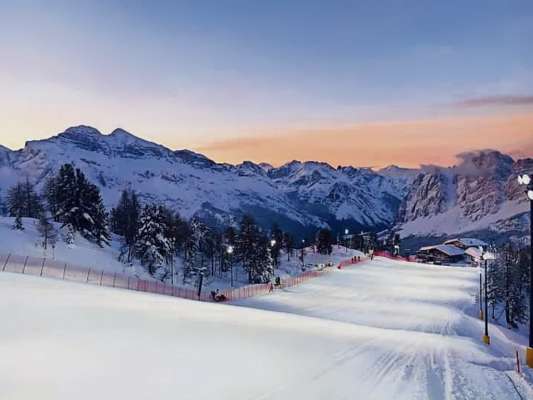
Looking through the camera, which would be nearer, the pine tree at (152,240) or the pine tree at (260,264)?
the pine tree at (152,240)

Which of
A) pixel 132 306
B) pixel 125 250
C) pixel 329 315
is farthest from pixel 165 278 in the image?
pixel 132 306

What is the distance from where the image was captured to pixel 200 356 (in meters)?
16.3

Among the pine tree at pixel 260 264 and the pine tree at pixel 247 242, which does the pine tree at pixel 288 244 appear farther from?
the pine tree at pixel 260 264

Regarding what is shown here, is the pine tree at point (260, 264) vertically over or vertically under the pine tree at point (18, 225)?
under

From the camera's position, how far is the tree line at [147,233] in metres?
80.8

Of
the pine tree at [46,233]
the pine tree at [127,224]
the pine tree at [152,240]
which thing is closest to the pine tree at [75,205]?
the pine tree at [46,233]

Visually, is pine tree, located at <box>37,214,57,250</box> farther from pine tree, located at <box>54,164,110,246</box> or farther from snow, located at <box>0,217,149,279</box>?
pine tree, located at <box>54,164,110,246</box>

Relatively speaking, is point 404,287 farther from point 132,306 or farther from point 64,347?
point 64,347

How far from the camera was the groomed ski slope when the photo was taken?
13203 millimetres

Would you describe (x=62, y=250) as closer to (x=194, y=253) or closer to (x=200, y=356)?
(x=194, y=253)

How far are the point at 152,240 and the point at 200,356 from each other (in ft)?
221

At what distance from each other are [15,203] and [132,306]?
→ 9547 cm

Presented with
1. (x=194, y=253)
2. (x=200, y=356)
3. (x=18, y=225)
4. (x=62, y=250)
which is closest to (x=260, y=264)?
(x=194, y=253)

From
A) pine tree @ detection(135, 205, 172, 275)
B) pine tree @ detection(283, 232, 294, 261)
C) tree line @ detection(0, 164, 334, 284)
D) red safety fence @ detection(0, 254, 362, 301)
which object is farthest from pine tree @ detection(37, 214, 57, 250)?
pine tree @ detection(283, 232, 294, 261)
